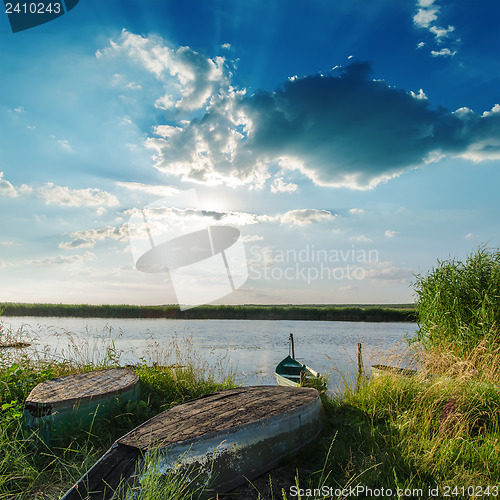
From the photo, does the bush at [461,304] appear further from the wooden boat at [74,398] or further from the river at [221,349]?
the wooden boat at [74,398]

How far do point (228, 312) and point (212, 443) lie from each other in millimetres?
40492

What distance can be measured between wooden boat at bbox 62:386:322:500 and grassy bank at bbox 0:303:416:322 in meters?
37.2

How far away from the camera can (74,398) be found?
5250 mm

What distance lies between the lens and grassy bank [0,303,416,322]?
41.6m

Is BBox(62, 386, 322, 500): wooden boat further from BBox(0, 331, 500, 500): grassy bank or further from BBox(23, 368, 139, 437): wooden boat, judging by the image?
BBox(23, 368, 139, 437): wooden boat

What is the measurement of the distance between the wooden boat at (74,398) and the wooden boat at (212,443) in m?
1.40

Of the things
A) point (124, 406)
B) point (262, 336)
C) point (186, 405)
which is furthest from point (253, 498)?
point (262, 336)

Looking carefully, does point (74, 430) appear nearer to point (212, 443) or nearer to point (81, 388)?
point (81, 388)

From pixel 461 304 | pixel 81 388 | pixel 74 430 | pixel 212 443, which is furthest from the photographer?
pixel 461 304

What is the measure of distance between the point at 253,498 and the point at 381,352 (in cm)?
493

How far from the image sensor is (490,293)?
9203 mm

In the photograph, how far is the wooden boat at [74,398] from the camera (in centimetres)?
497

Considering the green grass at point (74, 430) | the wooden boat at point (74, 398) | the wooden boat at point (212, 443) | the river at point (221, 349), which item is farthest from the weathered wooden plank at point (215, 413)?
the river at point (221, 349)

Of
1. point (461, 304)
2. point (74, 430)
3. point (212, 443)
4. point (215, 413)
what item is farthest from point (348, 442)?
point (461, 304)
